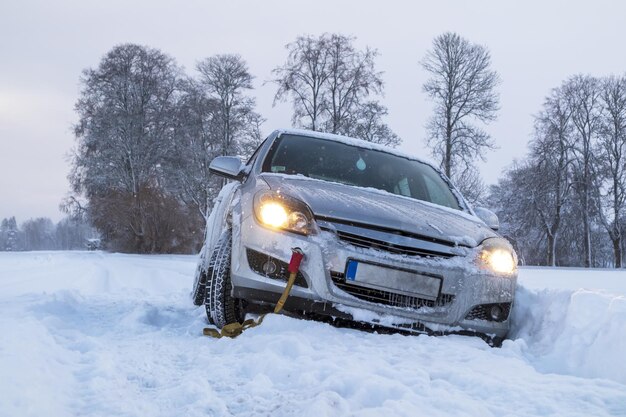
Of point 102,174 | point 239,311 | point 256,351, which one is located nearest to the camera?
point 256,351

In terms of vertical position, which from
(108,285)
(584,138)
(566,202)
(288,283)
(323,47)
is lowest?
(108,285)

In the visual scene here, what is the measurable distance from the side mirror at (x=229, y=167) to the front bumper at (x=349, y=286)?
1089 mm

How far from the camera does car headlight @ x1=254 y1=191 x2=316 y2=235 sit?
3.14 metres

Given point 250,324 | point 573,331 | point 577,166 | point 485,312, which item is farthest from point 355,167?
point 577,166

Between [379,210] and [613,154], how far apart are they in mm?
30538

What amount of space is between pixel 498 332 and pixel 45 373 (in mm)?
2501

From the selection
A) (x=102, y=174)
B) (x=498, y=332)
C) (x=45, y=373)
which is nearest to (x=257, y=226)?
(x=45, y=373)

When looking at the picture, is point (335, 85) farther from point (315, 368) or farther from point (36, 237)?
point (36, 237)

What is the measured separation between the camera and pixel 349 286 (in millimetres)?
3104

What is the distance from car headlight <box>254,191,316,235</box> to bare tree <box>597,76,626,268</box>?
29816mm

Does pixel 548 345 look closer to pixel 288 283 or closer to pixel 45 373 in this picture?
pixel 288 283

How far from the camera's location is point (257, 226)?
3199 mm

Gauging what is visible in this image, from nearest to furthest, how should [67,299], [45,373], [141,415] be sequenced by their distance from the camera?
[141,415] < [45,373] < [67,299]

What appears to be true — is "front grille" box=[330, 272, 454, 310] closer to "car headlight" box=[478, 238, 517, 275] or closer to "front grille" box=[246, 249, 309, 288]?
"front grille" box=[246, 249, 309, 288]
